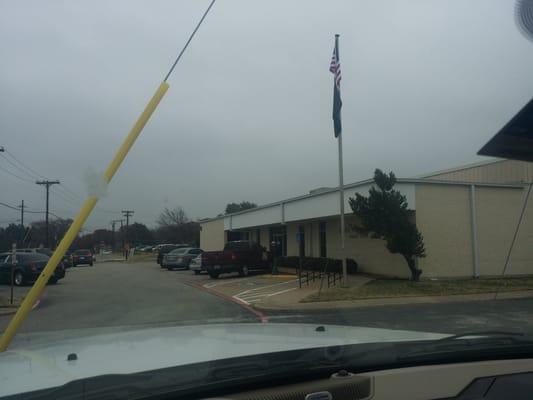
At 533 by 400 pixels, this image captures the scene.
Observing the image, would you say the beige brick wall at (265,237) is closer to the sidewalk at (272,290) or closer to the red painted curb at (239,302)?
the sidewalk at (272,290)

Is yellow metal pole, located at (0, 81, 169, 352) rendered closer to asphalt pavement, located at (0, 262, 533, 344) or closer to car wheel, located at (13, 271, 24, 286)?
asphalt pavement, located at (0, 262, 533, 344)

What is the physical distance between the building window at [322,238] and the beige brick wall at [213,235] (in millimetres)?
19158

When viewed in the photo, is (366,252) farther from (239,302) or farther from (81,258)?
(81,258)

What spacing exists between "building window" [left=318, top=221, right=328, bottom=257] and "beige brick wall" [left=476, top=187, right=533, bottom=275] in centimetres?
918

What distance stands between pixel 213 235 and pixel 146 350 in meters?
47.5

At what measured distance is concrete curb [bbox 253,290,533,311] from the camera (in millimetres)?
14617

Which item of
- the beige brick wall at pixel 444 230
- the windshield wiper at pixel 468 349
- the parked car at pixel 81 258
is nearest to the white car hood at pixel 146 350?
the windshield wiper at pixel 468 349

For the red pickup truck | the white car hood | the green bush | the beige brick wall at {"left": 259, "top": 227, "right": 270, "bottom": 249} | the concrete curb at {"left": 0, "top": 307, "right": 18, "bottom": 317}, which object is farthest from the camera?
the beige brick wall at {"left": 259, "top": 227, "right": 270, "bottom": 249}

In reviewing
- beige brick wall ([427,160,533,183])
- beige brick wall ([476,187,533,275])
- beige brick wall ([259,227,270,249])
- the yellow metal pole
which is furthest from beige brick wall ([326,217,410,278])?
the yellow metal pole

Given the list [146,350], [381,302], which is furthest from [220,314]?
[146,350]

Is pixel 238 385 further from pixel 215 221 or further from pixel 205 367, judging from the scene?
pixel 215 221

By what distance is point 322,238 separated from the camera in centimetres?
2909

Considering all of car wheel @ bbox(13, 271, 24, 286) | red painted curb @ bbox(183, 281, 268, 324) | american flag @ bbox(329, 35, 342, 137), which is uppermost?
american flag @ bbox(329, 35, 342, 137)

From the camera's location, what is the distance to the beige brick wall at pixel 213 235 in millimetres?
47756
